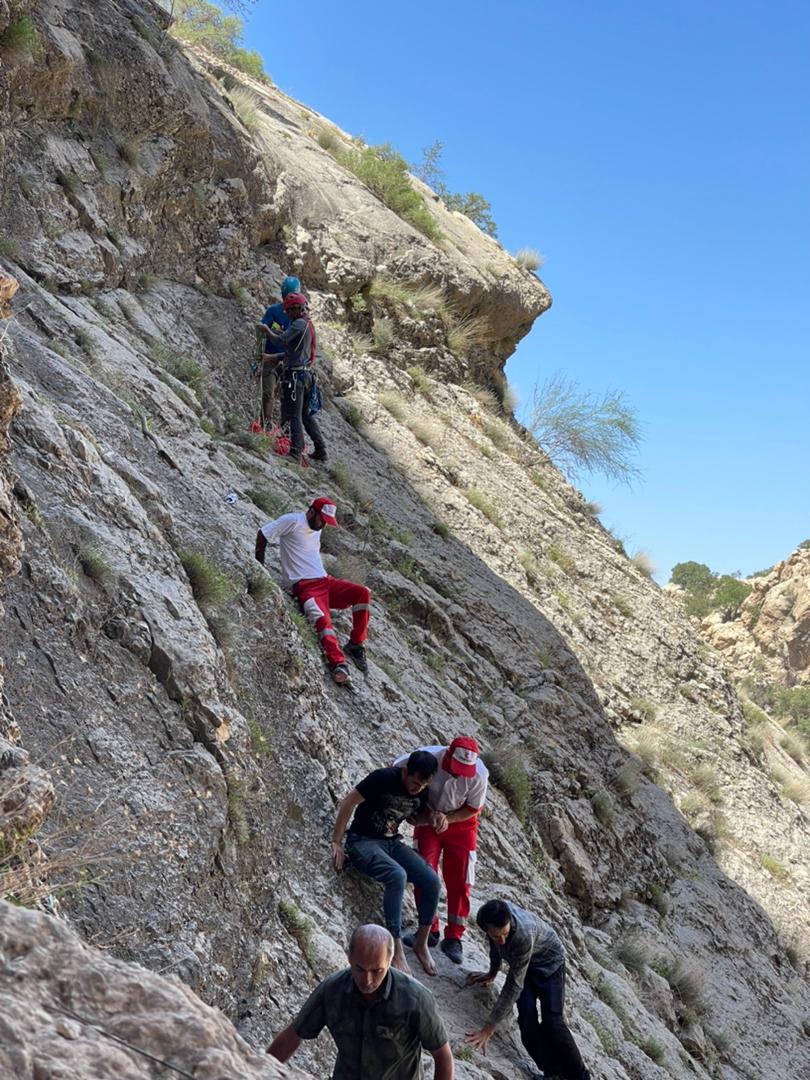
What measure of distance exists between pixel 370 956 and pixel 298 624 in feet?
14.4

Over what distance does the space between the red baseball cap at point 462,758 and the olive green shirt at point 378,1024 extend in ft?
7.14

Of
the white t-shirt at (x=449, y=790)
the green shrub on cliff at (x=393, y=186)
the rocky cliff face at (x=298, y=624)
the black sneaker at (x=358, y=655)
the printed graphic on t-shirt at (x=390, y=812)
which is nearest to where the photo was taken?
the rocky cliff face at (x=298, y=624)

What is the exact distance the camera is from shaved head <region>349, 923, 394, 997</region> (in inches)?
149

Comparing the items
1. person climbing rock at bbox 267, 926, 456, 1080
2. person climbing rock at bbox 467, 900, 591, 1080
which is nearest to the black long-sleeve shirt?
person climbing rock at bbox 467, 900, 591, 1080

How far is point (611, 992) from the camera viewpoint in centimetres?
808

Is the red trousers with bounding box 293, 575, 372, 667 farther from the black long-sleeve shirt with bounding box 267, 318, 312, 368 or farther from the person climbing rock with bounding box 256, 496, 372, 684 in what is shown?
the black long-sleeve shirt with bounding box 267, 318, 312, 368

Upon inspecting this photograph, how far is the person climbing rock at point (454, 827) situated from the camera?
6.17 m

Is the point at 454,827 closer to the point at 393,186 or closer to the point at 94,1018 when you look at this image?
the point at 94,1018

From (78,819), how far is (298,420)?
855cm

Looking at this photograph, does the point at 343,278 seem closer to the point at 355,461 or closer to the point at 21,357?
the point at 355,461

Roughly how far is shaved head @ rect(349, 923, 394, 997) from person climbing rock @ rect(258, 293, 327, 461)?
886 centimetres

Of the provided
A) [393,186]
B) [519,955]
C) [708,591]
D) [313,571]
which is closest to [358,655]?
[313,571]

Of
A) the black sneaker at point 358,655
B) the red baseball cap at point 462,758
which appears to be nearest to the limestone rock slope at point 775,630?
the black sneaker at point 358,655

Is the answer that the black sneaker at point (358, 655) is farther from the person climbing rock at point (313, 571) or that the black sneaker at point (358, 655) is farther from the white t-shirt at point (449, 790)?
the white t-shirt at point (449, 790)
